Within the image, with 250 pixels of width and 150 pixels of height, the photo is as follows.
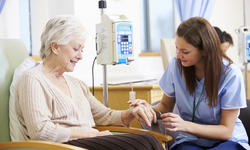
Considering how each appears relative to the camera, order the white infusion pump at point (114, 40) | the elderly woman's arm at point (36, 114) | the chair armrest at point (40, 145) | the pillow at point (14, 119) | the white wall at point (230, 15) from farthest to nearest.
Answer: the white wall at point (230, 15) → the white infusion pump at point (114, 40) → the pillow at point (14, 119) → the elderly woman's arm at point (36, 114) → the chair armrest at point (40, 145)

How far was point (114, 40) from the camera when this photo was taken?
215cm

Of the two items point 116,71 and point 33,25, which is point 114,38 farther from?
point 33,25

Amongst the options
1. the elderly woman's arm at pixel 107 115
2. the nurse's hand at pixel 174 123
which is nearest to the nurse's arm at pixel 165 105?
the elderly woman's arm at pixel 107 115

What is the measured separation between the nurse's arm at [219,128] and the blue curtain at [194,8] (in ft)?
8.72

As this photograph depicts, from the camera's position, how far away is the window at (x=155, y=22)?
4.91m

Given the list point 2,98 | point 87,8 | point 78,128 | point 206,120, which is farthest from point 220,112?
point 87,8

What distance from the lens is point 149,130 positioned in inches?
78.4

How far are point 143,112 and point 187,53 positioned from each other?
0.37 m

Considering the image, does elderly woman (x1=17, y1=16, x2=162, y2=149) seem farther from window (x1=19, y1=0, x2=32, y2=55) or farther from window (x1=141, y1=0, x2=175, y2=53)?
window (x1=141, y1=0, x2=175, y2=53)

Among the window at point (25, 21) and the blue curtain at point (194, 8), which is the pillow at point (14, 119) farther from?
the blue curtain at point (194, 8)

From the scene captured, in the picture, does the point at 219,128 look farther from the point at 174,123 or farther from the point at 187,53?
the point at 187,53

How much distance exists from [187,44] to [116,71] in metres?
1.24

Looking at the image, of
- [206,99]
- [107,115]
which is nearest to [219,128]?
[206,99]

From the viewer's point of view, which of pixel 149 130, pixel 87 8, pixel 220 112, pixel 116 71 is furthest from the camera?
pixel 87 8
